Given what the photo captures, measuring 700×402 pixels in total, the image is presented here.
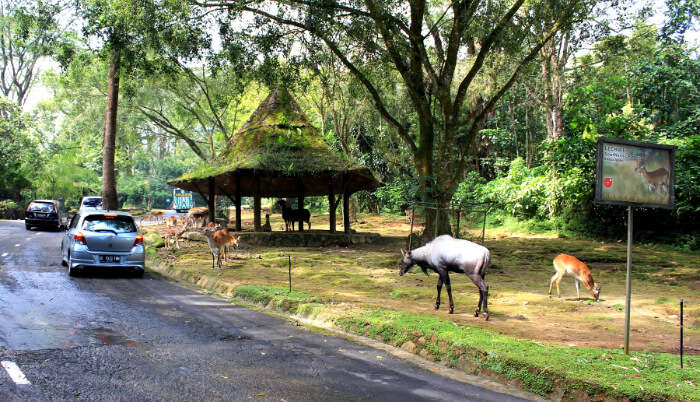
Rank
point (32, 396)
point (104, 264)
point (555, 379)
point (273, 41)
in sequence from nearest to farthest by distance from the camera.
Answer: point (32, 396)
point (555, 379)
point (104, 264)
point (273, 41)

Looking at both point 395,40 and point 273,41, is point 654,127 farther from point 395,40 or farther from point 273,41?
point 273,41

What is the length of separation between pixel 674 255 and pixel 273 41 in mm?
15214

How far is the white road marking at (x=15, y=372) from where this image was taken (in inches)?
192

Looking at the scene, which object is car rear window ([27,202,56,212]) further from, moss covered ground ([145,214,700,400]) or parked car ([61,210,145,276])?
parked car ([61,210,145,276])

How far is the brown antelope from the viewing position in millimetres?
6055

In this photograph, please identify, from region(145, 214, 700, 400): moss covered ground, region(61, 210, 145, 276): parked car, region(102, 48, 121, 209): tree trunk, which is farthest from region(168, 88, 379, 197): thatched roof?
region(61, 210, 145, 276): parked car

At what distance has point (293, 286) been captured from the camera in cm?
1134

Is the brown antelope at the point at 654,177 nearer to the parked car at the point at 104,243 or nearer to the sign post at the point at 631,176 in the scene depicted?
the sign post at the point at 631,176

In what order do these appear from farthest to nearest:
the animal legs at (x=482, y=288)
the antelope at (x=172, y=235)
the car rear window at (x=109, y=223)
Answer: the antelope at (x=172, y=235), the car rear window at (x=109, y=223), the animal legs at (x=482, y=288)

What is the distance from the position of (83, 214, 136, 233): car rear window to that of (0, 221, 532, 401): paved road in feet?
9.42

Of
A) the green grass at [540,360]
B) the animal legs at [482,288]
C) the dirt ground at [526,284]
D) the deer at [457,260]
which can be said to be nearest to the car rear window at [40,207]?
the dirt ground at [526,284]

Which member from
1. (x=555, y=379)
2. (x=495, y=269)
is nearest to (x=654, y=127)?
(x=495, y=269)

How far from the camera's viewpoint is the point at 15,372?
512 cm

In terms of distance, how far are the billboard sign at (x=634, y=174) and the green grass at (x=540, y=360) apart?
1.76 metres
